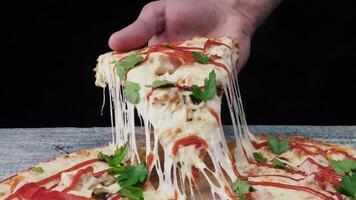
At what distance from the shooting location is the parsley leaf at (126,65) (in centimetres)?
276

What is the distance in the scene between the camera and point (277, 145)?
3.11 m

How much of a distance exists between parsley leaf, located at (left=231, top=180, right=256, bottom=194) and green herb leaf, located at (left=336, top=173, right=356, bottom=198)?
1.16 feet

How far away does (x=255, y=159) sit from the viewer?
9.72 ft

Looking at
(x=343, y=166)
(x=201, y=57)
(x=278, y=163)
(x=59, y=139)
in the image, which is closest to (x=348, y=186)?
(x=343, y=166)

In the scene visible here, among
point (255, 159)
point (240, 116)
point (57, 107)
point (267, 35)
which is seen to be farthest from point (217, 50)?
point (57, 107)

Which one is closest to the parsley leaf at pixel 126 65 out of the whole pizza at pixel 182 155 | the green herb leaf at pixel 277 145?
the whole pizza at pixel 182 155

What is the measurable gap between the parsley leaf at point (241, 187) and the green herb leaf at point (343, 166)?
42 cm

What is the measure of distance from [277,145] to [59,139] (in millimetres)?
1326

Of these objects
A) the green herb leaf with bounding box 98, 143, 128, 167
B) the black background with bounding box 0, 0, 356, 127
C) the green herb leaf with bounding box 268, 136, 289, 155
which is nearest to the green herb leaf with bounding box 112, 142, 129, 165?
the green herb leaf with bounding box 98, 143, 128, 167

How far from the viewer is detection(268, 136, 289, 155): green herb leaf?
3082mm

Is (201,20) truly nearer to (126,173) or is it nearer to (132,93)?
(132,93)

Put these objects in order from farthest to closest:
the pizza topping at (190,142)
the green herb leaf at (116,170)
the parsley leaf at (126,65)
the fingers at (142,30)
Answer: the fingers at (142,30)
the green herb leaf at (116,170)
the parsley leaf at (126,65)
the pizza topping at (190,142)

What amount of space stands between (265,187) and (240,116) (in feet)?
1.38

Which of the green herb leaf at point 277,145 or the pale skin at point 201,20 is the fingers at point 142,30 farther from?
the green herb leaf at point 277,145
